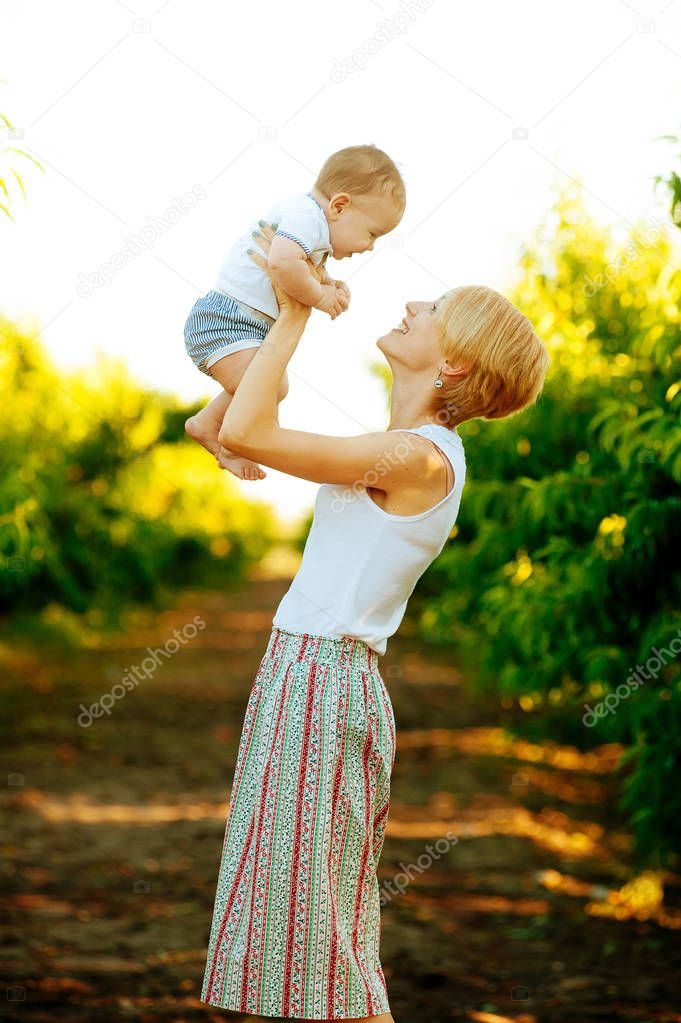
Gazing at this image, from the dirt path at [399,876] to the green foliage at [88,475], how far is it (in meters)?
1.41

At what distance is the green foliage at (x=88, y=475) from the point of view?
8.41m

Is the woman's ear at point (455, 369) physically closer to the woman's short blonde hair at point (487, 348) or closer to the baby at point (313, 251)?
the woman's short blonde hair at point (487, 348)

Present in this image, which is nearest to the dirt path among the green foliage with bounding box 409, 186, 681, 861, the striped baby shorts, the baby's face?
the green foliage with bounding box 409, 186, 681, 861

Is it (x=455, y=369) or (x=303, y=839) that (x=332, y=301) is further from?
(x=303, y=839)

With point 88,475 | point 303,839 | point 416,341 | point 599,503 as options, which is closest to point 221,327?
point 416,341

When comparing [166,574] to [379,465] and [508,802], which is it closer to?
[508,802]

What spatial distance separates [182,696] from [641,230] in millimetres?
10125

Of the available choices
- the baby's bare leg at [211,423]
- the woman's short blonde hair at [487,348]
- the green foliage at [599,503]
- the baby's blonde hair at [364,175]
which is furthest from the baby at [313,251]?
the green foliage at [599,503]

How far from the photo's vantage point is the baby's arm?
2191 mm

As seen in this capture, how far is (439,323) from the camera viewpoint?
227cm

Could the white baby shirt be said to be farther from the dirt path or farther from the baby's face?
the dirt path

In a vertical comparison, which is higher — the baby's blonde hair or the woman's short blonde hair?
the baby's blonde hair

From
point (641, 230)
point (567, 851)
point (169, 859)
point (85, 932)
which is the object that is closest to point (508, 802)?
point (567, 851)

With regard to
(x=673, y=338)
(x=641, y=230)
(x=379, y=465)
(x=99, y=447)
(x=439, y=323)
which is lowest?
(x=379, y=465)
